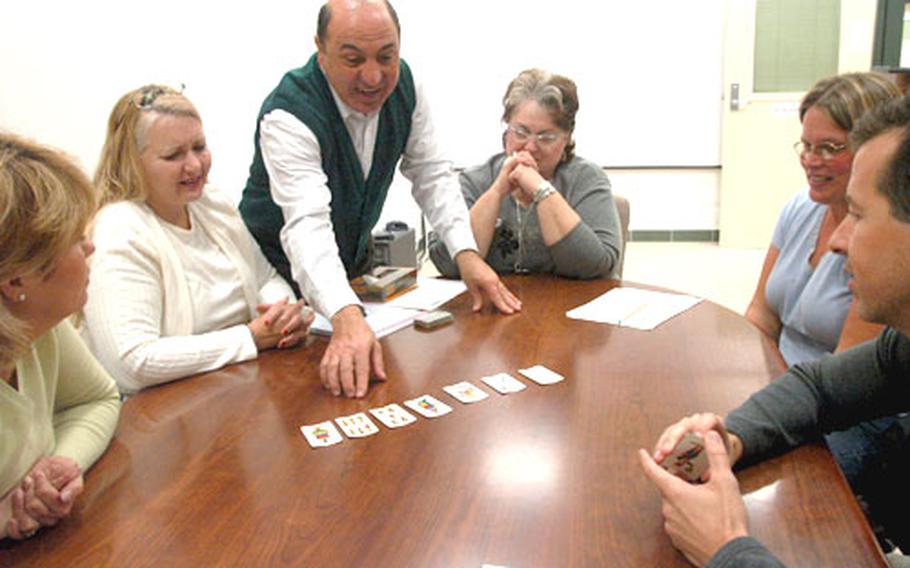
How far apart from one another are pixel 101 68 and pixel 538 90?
54.2 inches

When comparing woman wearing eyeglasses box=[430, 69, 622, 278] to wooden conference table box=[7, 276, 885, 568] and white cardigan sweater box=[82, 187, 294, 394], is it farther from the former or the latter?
white cardigan sweater box=[82, 187, 294, 394]

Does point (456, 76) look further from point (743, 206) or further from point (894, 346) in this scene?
point (894, 346)

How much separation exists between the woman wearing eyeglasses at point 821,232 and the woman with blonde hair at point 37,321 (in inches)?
58.7

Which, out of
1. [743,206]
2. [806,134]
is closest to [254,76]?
[806,134]

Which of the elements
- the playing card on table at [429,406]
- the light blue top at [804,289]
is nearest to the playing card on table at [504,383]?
the playing card on table at [429,406]

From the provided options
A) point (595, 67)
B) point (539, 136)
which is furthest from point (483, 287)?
point (595, 67)

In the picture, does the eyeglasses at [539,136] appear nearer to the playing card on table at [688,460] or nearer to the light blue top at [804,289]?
the light blue top at [804,289]

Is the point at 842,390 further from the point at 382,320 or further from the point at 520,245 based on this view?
the point at 520,245

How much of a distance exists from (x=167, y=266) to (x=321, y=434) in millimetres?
660

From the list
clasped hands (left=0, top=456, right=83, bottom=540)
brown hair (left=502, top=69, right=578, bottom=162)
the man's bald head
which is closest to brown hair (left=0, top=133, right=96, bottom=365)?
clasped hands (left=0, top=456, right=83, bottom=540)

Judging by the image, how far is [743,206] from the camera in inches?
226

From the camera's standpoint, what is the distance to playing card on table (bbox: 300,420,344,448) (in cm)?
121

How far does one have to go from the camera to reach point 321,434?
Result: 1.24 metres

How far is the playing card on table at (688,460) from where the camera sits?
3.31 ft
